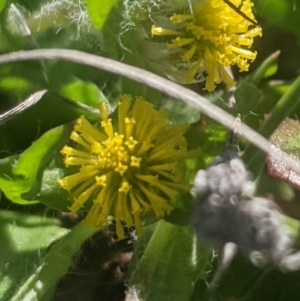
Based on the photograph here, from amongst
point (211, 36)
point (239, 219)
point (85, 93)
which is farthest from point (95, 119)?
point (239, 219)

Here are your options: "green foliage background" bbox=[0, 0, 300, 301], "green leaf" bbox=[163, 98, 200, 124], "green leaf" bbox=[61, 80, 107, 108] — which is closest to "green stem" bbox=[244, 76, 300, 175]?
"green foliage background" bbox=[0, 0, 300, 301]

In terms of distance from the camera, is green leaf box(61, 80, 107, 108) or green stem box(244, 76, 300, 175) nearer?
green stem box(244, 76, 300, 175)

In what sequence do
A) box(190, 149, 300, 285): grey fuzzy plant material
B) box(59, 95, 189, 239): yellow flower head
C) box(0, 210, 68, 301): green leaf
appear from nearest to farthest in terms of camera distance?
box(190, 149, 300, 285): grey fuzzy plant material < box(59, 95, 189, 239): yellow flower head < box(0, 210, 68, 301): green leaf

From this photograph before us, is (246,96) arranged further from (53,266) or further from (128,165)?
(53,266)

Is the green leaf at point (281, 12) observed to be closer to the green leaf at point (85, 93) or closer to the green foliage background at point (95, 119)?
the green foliage background at point (95, 119)

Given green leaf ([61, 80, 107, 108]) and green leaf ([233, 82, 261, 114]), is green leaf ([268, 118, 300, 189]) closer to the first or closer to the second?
green leaf ([233, 82, 261, 114])

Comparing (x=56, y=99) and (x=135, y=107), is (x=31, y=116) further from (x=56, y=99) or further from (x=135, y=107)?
(x=135, y=107)
